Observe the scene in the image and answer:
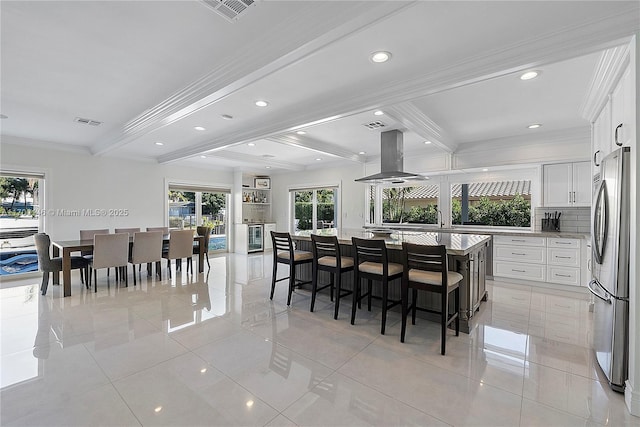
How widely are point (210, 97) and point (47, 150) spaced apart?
15.3ft

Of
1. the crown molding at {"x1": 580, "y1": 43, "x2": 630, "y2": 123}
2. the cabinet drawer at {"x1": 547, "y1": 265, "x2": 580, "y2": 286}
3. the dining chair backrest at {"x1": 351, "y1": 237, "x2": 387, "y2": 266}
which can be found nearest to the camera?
the crown molding at {"x1": 580, "y1": 43, "x2": 630, "y2": 123}

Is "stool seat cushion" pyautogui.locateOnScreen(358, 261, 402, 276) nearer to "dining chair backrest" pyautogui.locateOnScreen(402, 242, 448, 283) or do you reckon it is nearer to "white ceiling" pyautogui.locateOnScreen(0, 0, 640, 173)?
"dining chair backrest" pyautogui.locateOnScreen(402, 242, 448, 283)

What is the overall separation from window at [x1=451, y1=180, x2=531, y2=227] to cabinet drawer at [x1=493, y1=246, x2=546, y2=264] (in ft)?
2.45

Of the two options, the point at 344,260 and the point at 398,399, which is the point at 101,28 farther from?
the point at 398,399

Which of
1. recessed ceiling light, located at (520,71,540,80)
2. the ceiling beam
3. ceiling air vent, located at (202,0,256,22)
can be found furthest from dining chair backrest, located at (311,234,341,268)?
the ceiling beam

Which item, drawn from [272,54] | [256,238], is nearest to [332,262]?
[272,54]

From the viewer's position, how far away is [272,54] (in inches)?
89.7

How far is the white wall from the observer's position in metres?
5.34

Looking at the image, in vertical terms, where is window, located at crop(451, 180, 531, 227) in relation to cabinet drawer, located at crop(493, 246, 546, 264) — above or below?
above

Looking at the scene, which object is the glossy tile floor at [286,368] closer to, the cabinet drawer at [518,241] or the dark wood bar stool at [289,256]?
the dark wood bar stool at [289,256]

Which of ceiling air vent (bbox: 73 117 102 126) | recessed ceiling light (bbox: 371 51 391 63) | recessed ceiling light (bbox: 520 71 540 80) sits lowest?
ceiling air vent (bbox: 73 117 102 126)

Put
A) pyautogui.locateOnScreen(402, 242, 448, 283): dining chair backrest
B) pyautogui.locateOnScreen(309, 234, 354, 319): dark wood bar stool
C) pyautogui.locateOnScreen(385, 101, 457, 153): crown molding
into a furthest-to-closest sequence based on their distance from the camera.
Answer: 1. pyautogui.locateOnScreen(385, 101, 457, 153): crown molding
2. pyautogui.locateOnScreen(309, 234, 354, 319): dark wood bar stool
3. pyautogui.locateOnScreen(402, 242, 448, 283): dining chair backrest

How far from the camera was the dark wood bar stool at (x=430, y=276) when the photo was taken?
8.52ft

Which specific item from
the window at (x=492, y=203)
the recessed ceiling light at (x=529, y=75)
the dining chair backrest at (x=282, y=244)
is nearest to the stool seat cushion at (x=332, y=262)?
the dining chair backrest at (x=282, y=244)
